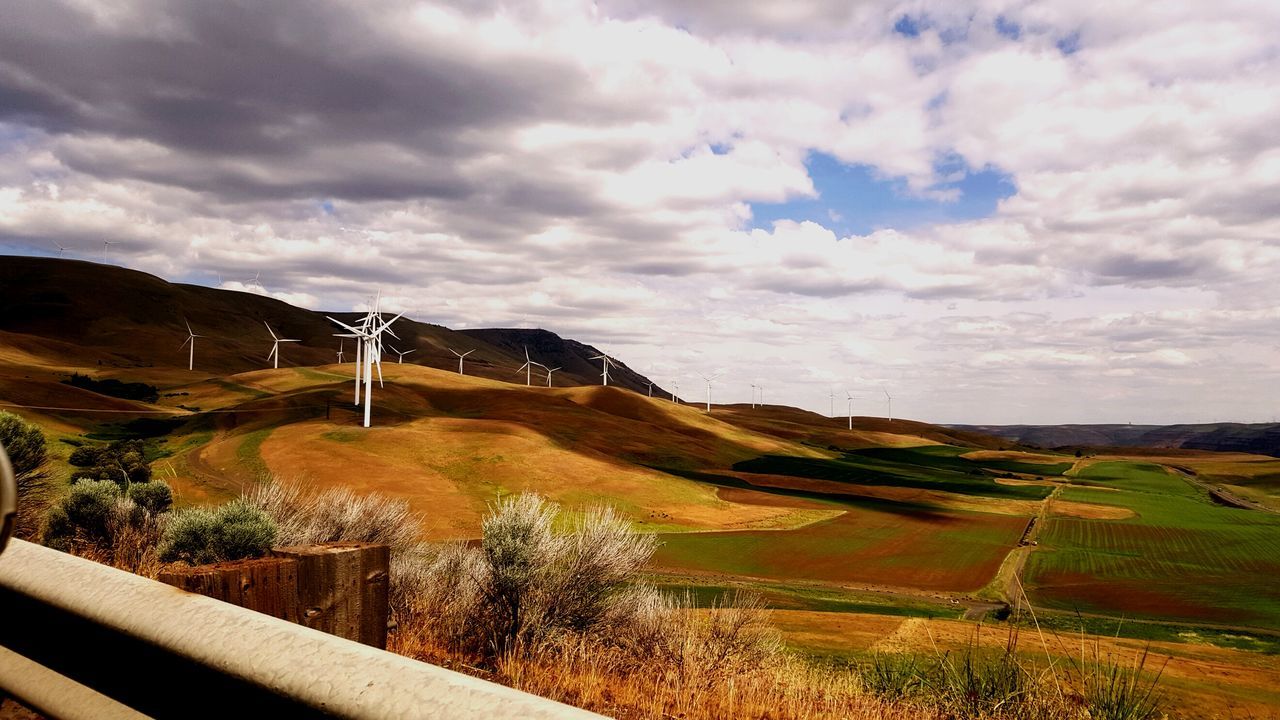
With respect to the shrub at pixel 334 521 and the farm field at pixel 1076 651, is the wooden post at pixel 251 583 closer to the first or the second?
the shrub at pixel 334 521

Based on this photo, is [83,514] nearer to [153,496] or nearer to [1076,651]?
[153,496]

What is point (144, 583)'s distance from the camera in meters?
3.40

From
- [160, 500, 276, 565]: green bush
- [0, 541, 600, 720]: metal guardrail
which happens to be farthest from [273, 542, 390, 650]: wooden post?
[160, 500, 276, 565]: green bush

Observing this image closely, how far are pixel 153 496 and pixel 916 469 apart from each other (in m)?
135

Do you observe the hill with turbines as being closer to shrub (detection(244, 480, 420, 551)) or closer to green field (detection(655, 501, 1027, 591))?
green field (detection(655, 501, 1027, 591))

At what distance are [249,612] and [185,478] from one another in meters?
64.5

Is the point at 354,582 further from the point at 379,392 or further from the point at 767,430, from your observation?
the point at 767,430

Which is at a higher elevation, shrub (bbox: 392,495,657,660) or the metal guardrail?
the metal guardrail

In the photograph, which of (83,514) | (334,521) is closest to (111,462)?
(83,514)

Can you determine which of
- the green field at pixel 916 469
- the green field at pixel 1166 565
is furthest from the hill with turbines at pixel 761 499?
the green field at pixel 916 469

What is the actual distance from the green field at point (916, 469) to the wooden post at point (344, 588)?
109 m

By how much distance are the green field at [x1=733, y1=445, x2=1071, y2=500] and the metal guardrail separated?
11161cm

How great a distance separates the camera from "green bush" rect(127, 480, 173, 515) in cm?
2097

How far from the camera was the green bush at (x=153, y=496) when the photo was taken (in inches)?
826
